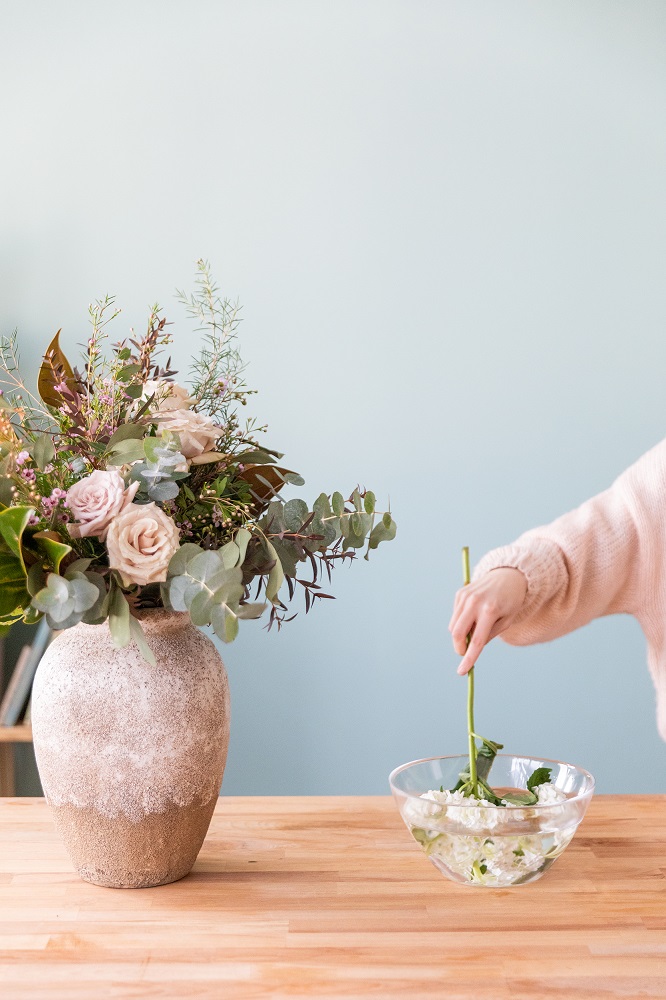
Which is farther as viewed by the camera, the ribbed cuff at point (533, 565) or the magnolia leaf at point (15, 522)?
the ribbed cuff at point (533, 565)

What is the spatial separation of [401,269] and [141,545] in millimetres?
1618

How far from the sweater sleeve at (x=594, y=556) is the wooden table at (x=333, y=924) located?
11.1 inches

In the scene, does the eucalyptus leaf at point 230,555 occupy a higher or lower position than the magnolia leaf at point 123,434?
lower

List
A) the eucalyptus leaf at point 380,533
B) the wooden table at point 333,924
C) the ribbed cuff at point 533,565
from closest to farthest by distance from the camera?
the wooden table at point 333,924 → the eucalyptus leaf at point 380,533 → the ribbed cuff at point 533,565

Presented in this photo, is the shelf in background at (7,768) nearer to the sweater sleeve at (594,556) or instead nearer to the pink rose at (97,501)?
the sweater sleeve at (594,556)

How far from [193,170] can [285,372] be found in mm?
539

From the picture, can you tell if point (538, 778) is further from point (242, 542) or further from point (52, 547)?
point (52, 547)

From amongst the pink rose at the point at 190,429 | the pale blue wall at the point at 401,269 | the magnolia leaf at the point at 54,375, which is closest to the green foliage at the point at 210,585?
the pink rose at the point at 190,429

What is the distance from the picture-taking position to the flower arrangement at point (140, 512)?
31.5 inches

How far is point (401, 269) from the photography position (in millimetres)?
2271

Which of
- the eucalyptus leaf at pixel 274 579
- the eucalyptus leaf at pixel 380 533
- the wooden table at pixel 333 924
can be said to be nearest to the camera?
the wooden table at pixel 333 924

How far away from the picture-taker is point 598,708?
228cm

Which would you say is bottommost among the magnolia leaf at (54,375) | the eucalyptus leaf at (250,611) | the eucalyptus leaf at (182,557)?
the eucalyptus leaf at (250,611)

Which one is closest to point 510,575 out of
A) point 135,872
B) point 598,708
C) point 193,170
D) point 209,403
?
point 209,403
